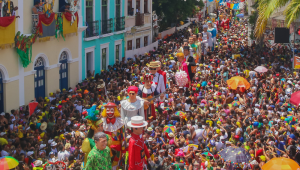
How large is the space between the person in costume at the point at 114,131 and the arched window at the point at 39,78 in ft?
31.3

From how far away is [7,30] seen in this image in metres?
16.0

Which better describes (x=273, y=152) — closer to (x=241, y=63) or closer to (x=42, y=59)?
(x=42, y=59)

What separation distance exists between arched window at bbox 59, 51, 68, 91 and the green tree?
18023 mm

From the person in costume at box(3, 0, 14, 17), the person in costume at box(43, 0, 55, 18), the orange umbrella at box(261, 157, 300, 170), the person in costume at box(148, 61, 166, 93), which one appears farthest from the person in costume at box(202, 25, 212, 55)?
the orange umbrella at box(261, 157, 300, 170)

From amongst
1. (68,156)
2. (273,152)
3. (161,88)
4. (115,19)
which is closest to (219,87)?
(161,88)

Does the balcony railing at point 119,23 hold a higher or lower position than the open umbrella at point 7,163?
higher

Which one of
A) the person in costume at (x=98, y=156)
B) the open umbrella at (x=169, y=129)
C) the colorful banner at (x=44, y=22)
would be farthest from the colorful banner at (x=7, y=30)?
the person in costume at (x=98, y=156)

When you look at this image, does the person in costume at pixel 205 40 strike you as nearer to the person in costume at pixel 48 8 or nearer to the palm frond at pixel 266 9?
the palm frond at pixel 266 9

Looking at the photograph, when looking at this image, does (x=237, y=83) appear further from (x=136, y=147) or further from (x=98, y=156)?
(x=98, y=156)

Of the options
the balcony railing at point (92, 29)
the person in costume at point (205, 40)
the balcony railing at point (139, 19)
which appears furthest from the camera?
the balcony railing at point (139, 19)

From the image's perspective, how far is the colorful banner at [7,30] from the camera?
15.7 meters

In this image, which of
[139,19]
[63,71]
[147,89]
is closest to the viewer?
[147,89]

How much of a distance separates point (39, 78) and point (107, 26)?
7.73 meters

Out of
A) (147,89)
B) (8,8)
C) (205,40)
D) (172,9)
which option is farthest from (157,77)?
(172,9)
